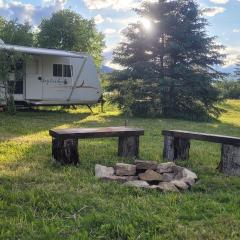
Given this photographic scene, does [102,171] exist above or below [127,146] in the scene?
below

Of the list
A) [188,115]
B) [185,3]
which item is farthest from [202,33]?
[188,115]

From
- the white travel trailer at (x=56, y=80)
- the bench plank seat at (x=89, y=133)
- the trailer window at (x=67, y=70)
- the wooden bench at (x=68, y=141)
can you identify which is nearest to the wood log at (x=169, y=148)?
the bench plank seat at (x=89, y=133)

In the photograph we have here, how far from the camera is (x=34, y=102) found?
16.9m

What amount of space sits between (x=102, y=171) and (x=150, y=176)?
69 centimetres

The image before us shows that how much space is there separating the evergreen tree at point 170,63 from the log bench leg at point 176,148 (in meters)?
10.8

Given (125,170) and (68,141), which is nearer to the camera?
(125,170)

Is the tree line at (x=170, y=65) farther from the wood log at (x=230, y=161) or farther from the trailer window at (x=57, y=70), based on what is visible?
the wood log at (x=230, y=161)

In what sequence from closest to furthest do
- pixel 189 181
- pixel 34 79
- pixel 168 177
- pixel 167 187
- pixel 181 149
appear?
pixel 167 187, pixel 189 181, pixel 168 177, pixel 181 149, pixel 34 79

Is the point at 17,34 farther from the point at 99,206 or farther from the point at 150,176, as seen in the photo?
the point at 99,206

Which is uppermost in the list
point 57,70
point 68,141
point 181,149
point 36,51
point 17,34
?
point 17,34

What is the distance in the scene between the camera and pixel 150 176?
598cm

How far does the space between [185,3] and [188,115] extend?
4730 mm

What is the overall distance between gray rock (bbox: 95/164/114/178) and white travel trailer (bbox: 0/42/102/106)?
980 cm

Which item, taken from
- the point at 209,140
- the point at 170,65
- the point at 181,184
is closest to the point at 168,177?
the point at 181,184
